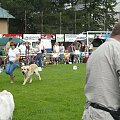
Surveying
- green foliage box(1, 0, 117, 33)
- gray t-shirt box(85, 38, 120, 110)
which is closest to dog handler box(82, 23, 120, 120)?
gray t-shirt box(85, 38, 120, 110)

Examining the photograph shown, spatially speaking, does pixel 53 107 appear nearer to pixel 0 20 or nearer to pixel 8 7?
pixel 0 20

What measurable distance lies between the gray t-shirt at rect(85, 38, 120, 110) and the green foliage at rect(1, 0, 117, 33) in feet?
148

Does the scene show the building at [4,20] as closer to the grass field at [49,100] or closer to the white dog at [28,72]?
the white dog at [28,72]

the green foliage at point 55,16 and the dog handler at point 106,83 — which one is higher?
the green foliage at point 55,16

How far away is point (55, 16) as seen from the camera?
52.3 m

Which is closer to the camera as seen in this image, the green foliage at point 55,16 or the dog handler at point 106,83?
the dog handler at point 106,83

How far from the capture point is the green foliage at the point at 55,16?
52250 mm

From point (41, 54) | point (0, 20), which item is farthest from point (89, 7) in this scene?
point (41, 54)

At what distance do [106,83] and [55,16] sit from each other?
48.9 meters

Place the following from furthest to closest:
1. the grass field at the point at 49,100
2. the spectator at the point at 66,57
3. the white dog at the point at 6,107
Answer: the spectator at the point at 66,57
the grass field at the point at 49,100
the white dog at the point at 6,107

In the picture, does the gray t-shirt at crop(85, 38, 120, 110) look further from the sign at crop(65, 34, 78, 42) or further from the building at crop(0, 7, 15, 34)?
the building at crop(0, 7, 15, 34)

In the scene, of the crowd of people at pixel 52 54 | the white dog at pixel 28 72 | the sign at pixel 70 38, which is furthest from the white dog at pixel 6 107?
the sign at pixel 70 38

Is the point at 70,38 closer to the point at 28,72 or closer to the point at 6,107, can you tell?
the point at 28,72

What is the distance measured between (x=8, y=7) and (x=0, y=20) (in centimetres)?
503
